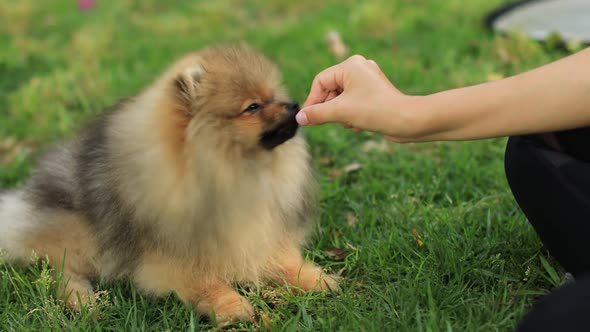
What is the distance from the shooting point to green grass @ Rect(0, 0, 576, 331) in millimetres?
2080

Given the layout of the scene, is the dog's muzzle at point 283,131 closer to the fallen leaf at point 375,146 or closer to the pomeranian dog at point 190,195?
the pomeranian dog at point 190,195

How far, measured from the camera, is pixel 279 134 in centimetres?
206

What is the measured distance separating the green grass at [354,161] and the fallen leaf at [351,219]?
0.08 ft

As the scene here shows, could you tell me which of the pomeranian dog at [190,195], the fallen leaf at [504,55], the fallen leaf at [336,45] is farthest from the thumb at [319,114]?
the fallen leaf at [504,55]

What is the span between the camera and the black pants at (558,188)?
1.68 metres

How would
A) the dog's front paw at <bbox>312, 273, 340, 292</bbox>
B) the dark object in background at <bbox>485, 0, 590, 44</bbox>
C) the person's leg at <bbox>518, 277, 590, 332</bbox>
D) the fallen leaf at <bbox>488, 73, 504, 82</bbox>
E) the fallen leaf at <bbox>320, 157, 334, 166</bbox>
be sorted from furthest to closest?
1. the dark object in background at <bbox>485, 0, 590, 44</bbox>
2. the fallen leaf at <bbox>488, 73, 504, 82</bbox>
3. the fallen leaf at <bbox>320, 157, 334, 166</bbox>
4. the dog's front paw at <bbox>312, 273, 340, 292</bbox>
5. the person's leg at <bbox>518, 277, 590, 332</bbox>

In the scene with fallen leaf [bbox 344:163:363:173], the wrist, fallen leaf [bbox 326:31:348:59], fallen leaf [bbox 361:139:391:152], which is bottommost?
fallen leaf [bbox 361:139:391:152]

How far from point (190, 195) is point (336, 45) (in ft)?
10.5

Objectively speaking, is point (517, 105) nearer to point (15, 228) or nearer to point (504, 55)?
point (15, 228)

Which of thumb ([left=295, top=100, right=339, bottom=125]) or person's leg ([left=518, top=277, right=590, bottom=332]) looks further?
thumb ([left=295, top=100, right=339, bottom=125])

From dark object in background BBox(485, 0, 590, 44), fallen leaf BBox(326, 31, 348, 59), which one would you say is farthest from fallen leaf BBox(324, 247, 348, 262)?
A: dark object in background BBox(485, 0, 590, 44)

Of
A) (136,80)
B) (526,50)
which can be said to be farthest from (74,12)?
(526,50)

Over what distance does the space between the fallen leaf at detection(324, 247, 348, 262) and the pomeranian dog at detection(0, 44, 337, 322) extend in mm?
154

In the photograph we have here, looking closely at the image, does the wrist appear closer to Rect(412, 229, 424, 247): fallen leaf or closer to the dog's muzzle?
the dog's muzzle
